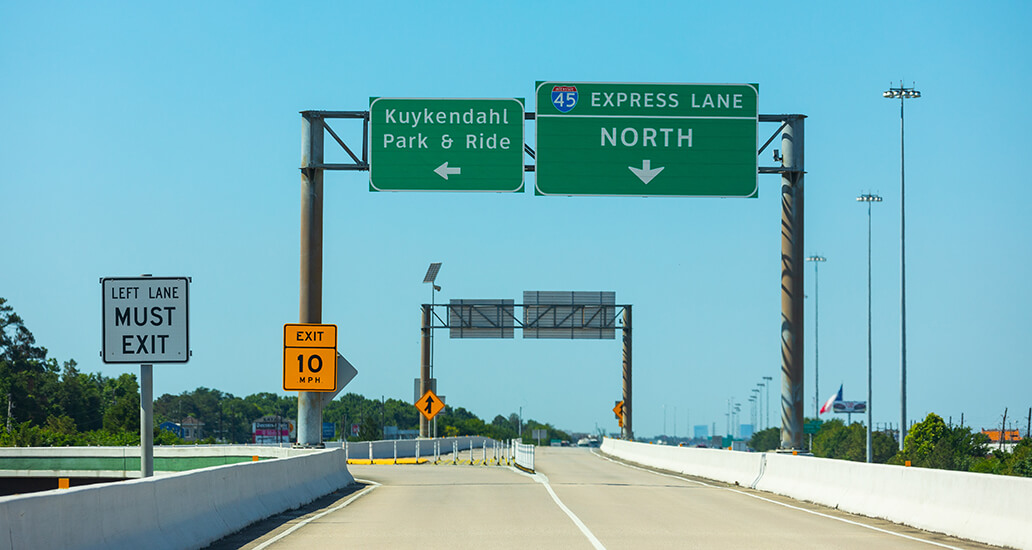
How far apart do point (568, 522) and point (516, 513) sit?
1.85 metres

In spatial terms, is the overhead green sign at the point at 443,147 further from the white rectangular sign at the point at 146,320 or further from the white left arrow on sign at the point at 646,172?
the white rectangular sign at the point at 146,320

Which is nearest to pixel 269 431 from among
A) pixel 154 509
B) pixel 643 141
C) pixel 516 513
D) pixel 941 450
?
pixel 941 450

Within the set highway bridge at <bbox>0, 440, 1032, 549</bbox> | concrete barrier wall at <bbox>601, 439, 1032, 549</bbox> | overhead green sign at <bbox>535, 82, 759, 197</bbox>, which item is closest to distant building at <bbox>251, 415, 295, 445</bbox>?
overhead green sign at <bbox>535, 82, 759, 197</bbox>

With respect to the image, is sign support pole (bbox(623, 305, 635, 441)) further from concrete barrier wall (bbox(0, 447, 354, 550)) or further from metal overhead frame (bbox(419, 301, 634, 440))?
concrete barrier wall (bbox(0, 447, 354, 550))

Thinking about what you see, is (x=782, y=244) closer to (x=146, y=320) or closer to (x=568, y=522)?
(x=568, y=522)

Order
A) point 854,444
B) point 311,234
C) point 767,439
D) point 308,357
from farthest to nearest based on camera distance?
1. point 767,439
2. point 854,444
3. point 311,234
4. point 308,357

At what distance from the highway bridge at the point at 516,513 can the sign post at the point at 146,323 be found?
4.44 ft

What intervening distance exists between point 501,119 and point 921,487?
45.5 feet

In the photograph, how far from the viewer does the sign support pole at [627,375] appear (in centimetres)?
7094

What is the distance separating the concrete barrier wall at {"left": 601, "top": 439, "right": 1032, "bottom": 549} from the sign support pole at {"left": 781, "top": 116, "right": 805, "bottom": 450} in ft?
4.45

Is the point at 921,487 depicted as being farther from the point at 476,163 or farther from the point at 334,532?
the point at 476,163

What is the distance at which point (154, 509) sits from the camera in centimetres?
1338

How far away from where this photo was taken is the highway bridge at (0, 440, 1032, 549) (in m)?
12.4

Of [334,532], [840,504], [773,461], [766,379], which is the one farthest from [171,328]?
[766,379]
